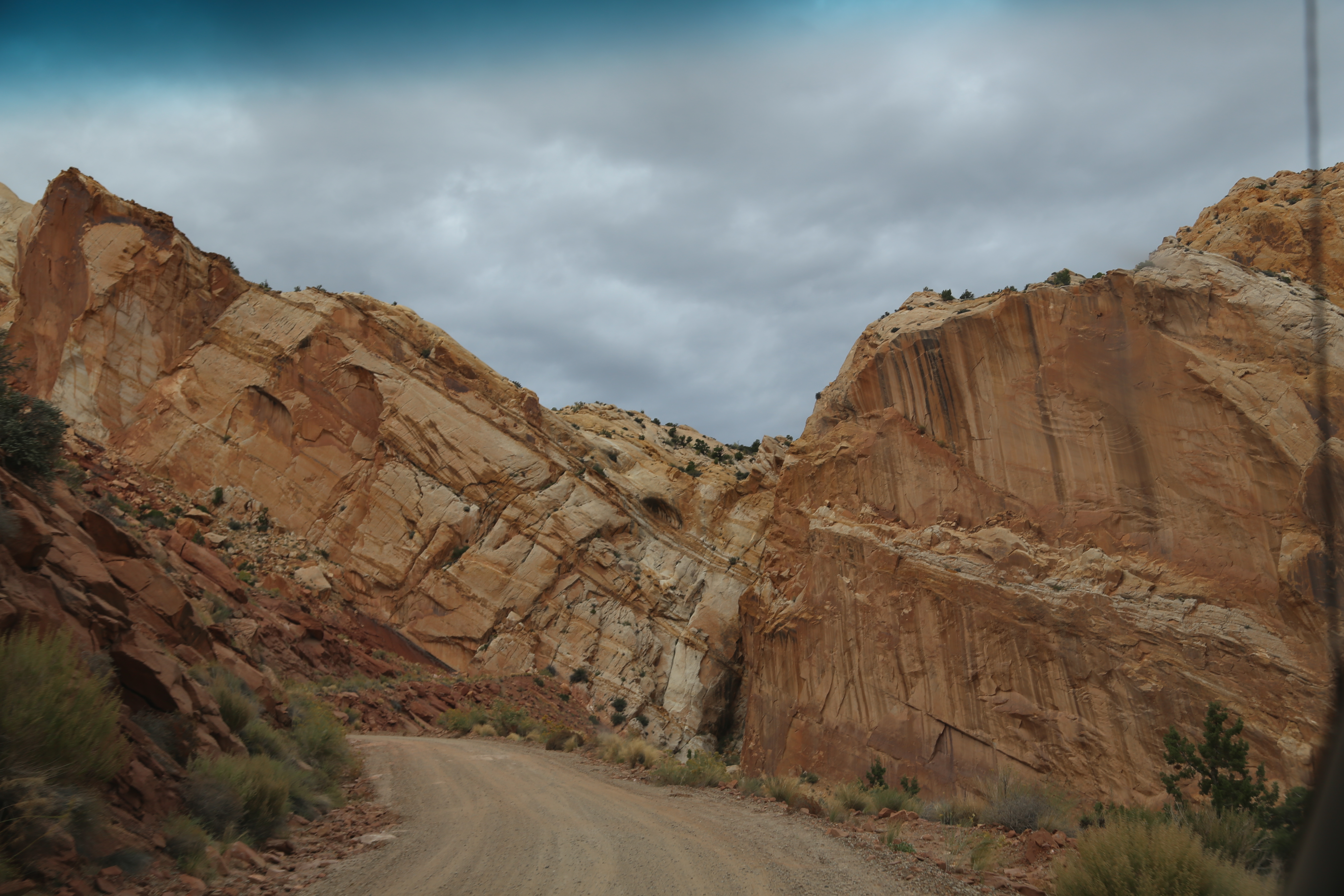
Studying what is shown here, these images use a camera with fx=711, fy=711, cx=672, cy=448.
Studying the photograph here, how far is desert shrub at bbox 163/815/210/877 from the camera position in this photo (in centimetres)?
670

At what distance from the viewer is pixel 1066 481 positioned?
73.1ft

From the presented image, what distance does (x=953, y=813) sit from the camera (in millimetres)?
11227

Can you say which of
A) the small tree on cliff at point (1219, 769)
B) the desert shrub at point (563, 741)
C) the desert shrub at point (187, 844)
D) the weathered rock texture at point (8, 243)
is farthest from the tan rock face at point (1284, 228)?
the weathered rock texture at point (8, 243)

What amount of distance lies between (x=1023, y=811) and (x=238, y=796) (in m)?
10.3

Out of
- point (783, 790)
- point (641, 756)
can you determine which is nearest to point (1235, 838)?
point (783, 790)

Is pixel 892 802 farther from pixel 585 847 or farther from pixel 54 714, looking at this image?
pixel 54 714

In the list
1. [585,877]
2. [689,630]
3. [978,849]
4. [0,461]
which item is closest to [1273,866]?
[978,849]

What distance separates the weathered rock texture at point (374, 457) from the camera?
1318 inches

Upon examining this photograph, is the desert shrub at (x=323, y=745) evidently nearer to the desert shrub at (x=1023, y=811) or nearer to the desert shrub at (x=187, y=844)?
the desert shrub at (x=187, y=844)

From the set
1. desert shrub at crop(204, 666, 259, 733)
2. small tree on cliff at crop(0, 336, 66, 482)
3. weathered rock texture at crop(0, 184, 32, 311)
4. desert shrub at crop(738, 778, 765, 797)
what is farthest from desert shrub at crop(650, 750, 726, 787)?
weathered rock texture at crop(0, 184, 32, 311)

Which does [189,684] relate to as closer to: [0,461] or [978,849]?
[0,461]

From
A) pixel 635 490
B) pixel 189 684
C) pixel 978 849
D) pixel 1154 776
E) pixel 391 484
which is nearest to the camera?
pixel 978 849

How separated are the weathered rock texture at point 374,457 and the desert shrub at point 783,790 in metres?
20.6

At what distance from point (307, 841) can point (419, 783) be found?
4.31m
